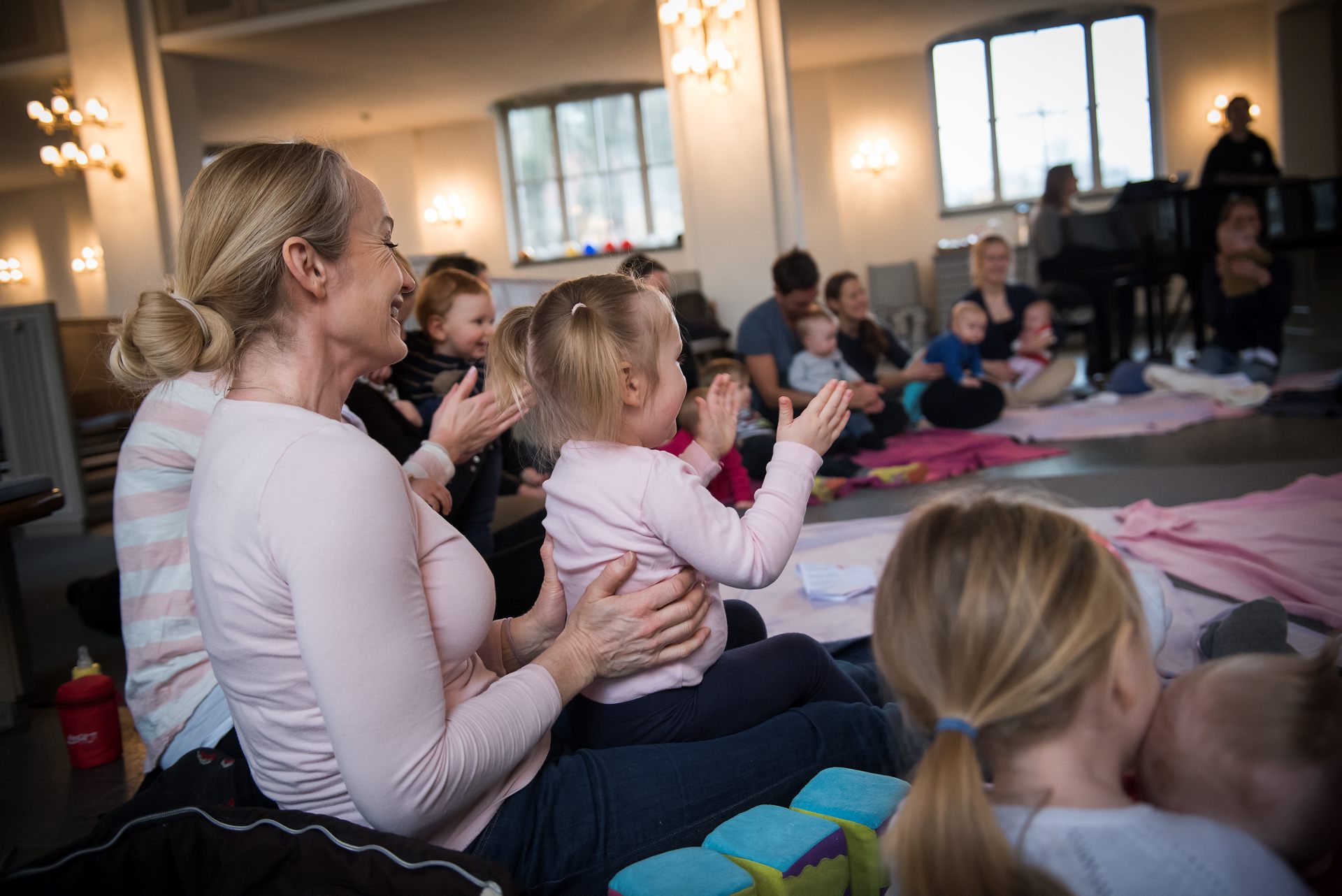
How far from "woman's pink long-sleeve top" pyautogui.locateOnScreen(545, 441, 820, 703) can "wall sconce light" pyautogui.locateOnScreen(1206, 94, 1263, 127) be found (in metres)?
12.1

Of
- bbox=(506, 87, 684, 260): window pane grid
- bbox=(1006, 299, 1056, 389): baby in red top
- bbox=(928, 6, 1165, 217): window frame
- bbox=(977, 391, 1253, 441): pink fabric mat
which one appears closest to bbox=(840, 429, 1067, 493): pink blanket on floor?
bbox=(977, 391, 1253, 441): pink fabric mat

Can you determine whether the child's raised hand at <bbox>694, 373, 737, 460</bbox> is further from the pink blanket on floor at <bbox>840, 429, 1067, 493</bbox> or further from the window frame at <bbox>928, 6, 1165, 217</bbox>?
the window frame at <bbox>928, 6, 1165, 217</bbox>

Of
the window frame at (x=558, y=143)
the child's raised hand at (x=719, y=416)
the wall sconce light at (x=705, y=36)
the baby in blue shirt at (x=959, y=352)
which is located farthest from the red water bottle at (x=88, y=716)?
the window frame at (x=558, y=143)

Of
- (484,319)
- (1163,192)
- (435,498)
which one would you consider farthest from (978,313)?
(435,498)

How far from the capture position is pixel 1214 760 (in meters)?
0.87

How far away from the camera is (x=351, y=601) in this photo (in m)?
0.94

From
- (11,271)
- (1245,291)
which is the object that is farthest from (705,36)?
(11,271)

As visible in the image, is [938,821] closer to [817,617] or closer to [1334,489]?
[817,617]

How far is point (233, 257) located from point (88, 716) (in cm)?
161

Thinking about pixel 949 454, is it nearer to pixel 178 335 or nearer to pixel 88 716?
pixel 88 716

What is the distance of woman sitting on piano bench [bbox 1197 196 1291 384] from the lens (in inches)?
244

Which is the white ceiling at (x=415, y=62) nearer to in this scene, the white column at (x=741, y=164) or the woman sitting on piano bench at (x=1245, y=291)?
the white column at (x=741, y=164)

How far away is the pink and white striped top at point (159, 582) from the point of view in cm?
160

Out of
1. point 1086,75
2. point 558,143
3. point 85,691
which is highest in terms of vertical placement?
point 558,143
